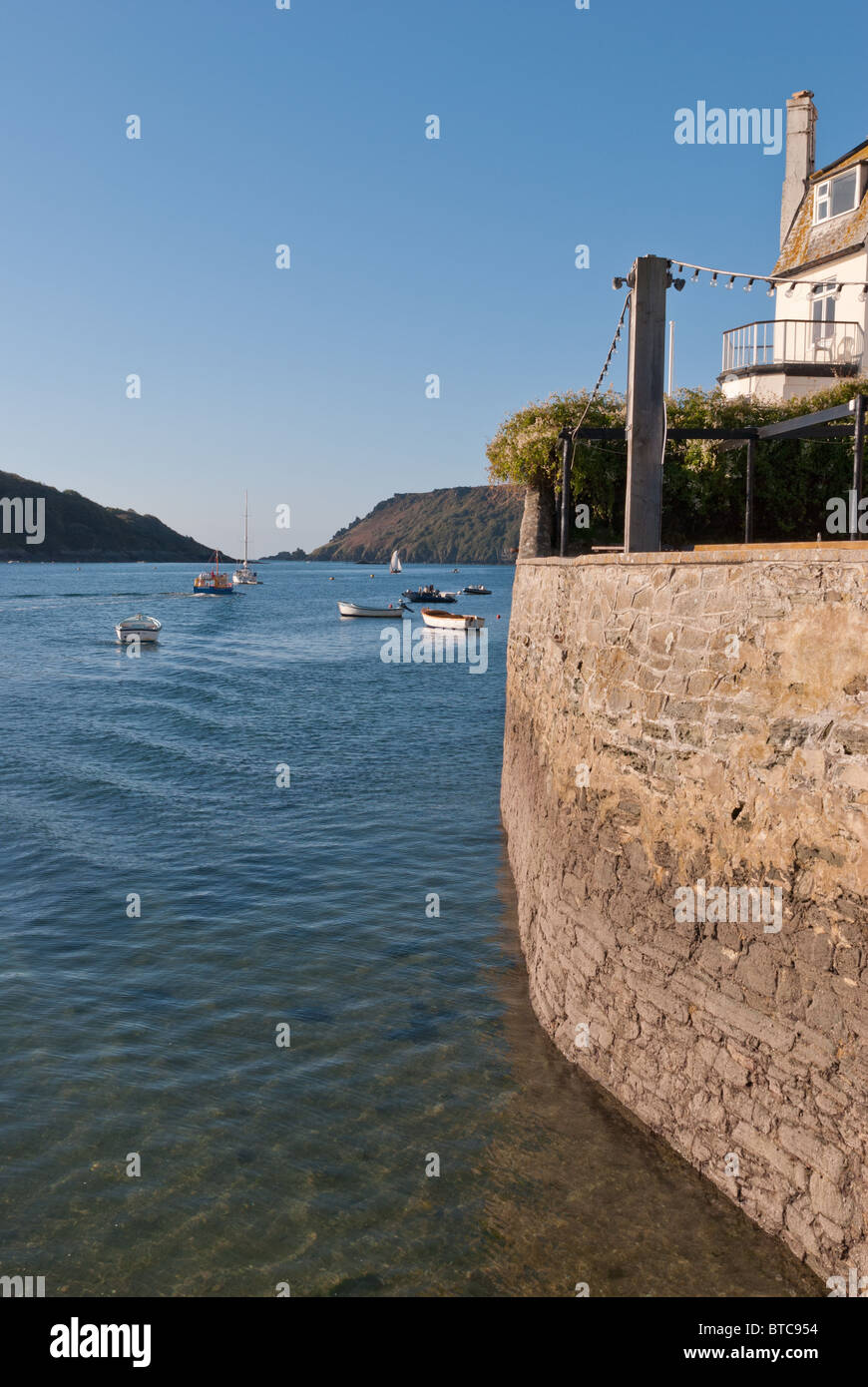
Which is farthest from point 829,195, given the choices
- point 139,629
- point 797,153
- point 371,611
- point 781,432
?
point 371,611

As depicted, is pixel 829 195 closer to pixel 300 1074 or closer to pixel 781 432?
pixel 781 432

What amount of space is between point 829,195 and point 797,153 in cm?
373

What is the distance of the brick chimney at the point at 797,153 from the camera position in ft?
104

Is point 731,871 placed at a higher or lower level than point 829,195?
lower

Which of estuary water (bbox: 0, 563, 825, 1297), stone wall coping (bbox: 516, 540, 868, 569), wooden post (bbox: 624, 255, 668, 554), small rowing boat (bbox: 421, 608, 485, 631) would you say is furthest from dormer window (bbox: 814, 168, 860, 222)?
small rowing boat (bbox: 421, 608, 485, 631)

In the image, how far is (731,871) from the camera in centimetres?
681

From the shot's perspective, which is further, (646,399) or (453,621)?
(453,621)

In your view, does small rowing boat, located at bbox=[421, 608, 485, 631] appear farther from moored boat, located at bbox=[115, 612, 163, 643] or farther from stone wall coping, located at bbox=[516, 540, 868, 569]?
stone wall coping, located at bbox=[516, 540, 868, 569]

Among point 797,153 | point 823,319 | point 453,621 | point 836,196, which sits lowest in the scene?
point 453,621

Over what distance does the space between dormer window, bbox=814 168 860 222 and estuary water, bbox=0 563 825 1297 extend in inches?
852

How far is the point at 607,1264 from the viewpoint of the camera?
6586 millimetres

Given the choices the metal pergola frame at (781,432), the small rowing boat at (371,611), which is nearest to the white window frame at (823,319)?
the metal pergola frame at (781,432)

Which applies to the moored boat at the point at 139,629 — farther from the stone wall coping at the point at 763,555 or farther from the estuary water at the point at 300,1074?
the stone wall coping at the point at 763,555

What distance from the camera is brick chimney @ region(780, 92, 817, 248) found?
31719 millimetres
